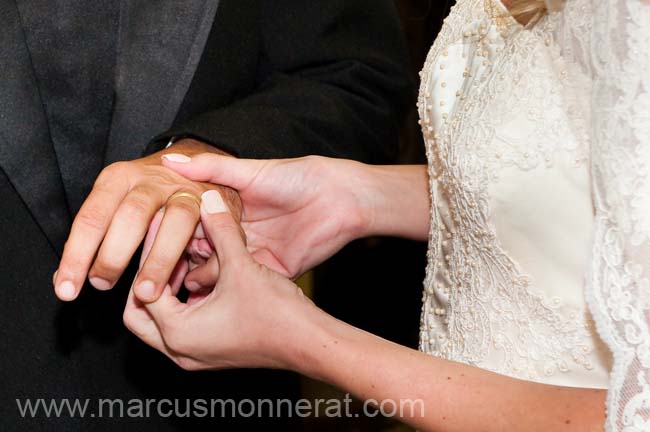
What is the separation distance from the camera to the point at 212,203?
96cm

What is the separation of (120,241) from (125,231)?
14mm

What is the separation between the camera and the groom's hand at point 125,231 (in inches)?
32.9

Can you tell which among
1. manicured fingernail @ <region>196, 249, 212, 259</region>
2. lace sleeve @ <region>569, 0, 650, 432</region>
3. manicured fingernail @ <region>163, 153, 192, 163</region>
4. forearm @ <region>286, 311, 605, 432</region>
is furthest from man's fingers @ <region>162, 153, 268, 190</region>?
lace sleeve @ <region>569, 0, 650, 432</region>

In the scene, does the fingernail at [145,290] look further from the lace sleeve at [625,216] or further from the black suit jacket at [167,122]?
the lace sleeve at [625,216]

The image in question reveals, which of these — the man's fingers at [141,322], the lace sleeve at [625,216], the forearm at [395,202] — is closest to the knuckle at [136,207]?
the man's fingers at [141,322]

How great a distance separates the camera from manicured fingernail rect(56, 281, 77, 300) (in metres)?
0.81

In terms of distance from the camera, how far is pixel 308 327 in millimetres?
822

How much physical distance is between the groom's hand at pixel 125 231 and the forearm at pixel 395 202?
29 centimetres

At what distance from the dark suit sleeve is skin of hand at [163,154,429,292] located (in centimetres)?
6

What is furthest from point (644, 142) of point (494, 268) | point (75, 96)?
point (75, 96)

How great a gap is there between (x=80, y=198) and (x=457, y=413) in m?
0.64

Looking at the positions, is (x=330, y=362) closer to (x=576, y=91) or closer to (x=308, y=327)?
(x=308, y=327)

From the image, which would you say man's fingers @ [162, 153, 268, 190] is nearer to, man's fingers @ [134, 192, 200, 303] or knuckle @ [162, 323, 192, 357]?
man's fingers @ [134, 192, 200, 303]

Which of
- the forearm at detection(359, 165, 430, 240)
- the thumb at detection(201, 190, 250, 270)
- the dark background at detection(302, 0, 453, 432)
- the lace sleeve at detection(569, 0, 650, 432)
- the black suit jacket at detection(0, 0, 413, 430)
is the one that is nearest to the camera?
the lace sleeve at detection(569, 0, 650, 432)
